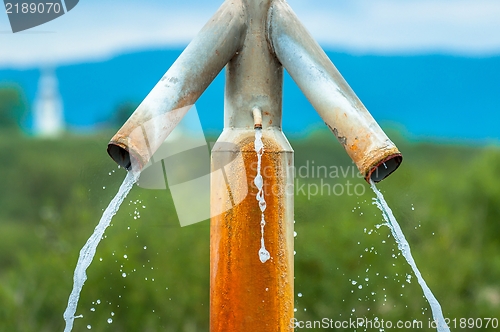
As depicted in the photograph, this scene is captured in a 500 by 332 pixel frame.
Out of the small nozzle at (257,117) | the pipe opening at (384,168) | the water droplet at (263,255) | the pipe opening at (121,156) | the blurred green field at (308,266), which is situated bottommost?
the water droplet at (263,255)

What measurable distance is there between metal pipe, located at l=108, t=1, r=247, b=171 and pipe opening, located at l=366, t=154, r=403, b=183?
539 millimetres

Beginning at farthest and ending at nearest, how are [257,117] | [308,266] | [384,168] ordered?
[308,266] → [257,117] → [384,168]

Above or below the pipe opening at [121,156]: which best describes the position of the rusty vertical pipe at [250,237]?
below

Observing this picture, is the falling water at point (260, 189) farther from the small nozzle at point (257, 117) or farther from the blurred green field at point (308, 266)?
the blurred green field at point (308, 266)

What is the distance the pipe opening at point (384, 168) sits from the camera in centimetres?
198

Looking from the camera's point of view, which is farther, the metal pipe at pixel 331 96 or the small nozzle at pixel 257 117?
the small nozzle at pixel 257 117

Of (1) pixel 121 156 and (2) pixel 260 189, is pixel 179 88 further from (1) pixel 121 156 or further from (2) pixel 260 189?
(2) pixel 260 189

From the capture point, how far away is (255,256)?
2.11 metres

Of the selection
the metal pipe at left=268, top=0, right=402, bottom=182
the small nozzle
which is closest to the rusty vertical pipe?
the small nozzle

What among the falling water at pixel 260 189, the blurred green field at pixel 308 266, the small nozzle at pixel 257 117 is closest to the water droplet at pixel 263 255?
the falling water at pixel 260 189

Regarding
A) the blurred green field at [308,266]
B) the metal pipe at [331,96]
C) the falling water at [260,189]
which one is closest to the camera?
the metal pipe at [331,96]

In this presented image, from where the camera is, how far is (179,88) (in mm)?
2092

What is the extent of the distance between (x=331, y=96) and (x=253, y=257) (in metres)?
0.49

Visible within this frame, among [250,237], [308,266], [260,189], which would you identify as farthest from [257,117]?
[308,266]
